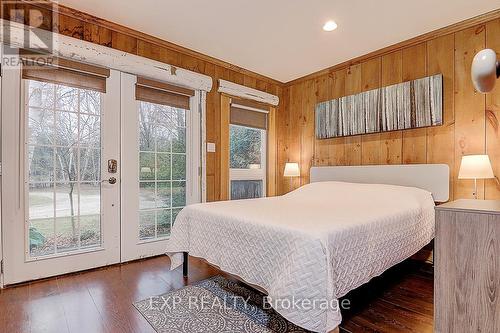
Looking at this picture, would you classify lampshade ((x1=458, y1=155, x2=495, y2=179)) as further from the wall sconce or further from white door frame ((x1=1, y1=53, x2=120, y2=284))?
white door frame ((x1=1, y1=53, x2=120, y2=284))

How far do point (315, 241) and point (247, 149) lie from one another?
9.49 ft

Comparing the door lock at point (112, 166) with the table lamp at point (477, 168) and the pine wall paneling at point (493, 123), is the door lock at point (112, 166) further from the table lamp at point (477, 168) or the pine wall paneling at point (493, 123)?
the pine wall paneling at point (493, 123)

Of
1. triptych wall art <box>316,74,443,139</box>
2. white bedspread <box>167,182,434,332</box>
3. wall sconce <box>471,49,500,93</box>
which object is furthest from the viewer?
triptych wall art <box>316,74,443,139</box>

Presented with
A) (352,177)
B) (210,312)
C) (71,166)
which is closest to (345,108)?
(352,177)

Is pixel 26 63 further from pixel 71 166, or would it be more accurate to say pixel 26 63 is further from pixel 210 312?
pixel 210 312

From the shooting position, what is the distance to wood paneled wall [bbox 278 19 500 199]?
8.41 feet

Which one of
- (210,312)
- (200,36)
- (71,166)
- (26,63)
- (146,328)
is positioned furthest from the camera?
(200,36)

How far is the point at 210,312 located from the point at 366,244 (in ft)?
3.64

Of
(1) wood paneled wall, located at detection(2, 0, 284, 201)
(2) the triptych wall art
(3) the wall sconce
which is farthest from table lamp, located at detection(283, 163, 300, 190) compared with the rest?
(3) the wall sconce

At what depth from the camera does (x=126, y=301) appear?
78.1 inches

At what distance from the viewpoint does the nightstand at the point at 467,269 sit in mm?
1099

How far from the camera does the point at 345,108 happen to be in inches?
139

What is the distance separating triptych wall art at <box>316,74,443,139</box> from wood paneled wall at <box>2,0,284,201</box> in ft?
3.38

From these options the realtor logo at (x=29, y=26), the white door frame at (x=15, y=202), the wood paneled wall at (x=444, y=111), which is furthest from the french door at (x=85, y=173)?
the wood paneled wall at (x=444, y=111)
